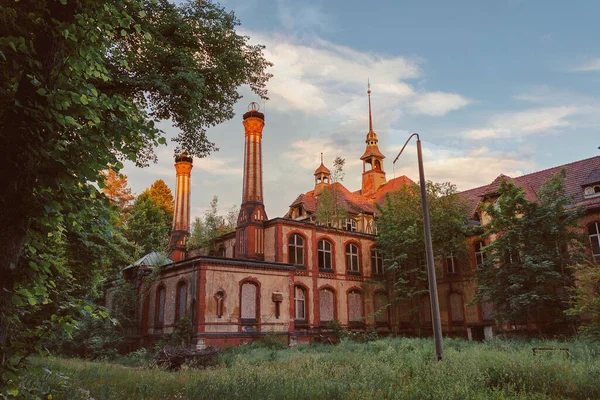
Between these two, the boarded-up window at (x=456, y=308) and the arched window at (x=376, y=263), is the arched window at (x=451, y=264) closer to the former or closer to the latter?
the boarded-up window at (x=456, y=308)

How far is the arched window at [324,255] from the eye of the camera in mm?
32188

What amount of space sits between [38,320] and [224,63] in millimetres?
9918

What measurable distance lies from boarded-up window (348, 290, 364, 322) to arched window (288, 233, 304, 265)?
4.94 m

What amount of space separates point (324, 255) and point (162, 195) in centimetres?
2703

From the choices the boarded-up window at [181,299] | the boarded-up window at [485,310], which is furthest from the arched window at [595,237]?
the boarded-up window at [181,299]

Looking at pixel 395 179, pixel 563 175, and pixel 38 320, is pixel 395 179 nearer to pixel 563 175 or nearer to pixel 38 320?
pixel 563 175

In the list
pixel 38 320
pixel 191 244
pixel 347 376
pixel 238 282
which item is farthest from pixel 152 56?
pixel 191 244

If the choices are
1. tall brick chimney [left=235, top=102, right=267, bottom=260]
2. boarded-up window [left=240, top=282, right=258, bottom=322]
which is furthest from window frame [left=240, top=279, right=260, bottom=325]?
tall brick chimney [left=235, top=102, right=267, bottom=260]

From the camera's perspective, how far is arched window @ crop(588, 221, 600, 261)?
2629cm

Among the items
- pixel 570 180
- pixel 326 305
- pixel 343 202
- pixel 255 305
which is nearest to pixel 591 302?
pixel 570 180

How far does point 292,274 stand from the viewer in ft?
94.5

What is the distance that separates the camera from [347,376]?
11.4 metres

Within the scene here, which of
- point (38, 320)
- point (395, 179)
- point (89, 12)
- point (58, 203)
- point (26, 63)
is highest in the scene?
point (395, 179)

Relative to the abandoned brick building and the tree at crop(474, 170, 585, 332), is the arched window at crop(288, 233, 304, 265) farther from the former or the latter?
the tree at crop(474, 170, 585, 332)
